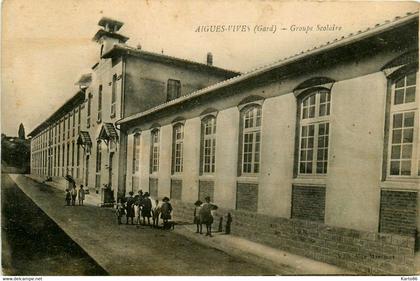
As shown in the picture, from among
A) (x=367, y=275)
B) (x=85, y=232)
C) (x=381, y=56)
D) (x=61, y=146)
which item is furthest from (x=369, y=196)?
(x=61, y=146)

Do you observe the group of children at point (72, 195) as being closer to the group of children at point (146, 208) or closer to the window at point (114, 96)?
the window at point (114, 96)

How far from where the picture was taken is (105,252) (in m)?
8.24

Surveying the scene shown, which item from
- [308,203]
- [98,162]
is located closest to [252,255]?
[308,203]

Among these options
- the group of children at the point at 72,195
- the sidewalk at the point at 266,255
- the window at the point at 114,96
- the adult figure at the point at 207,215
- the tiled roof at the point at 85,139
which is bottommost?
the group of children at the point at 72,195

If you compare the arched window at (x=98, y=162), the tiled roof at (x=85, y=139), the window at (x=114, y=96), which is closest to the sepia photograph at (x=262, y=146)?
the window at (x=114, y=96)

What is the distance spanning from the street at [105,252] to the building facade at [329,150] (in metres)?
1.56

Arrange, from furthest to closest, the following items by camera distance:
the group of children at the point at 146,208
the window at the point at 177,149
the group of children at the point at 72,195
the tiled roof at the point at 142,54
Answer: the tiled roof at the point at 142,54 < the group of children at the point at 72,195 < the window at the point at 177,149 < the group of children at the point at 146,208

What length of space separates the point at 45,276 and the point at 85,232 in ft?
12.8

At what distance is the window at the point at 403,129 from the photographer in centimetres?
613

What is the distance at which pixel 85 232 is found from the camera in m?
10.6

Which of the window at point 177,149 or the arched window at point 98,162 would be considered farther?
the arched window at point 98,162

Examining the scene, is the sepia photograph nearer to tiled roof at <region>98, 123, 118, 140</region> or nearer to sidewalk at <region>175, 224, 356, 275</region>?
sidewalk at <region>175, 224, 356, 275</region>

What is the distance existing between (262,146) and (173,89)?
1083 centimetres

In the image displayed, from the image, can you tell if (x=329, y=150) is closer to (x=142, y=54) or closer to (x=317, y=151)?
(x=317, y=151)
